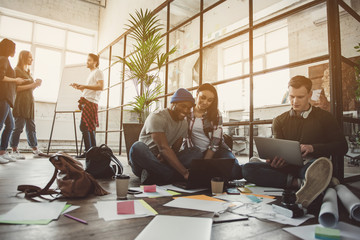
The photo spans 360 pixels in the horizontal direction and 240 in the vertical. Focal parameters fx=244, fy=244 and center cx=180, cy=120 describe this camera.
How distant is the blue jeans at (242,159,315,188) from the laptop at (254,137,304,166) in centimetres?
9

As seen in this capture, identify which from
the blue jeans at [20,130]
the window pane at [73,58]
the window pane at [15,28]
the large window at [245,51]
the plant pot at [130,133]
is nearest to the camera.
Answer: the plant pot at [130,133]

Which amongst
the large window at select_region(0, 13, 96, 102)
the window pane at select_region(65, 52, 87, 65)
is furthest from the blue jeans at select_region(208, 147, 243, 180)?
the window pane at select_region(65, 52, 87, 65)

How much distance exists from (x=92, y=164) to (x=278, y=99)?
5.03 m

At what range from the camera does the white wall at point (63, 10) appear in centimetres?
553

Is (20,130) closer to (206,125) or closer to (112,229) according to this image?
(206,125)

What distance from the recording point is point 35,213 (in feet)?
3.06

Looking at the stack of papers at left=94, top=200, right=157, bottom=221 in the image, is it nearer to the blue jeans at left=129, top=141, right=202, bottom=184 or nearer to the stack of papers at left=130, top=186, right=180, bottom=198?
the stack of papers at left=130, top=186, right=180, bottom=198

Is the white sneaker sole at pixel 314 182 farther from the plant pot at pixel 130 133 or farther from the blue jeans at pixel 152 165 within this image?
the plant pot at pixel 130 133

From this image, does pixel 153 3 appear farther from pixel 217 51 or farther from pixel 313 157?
pixel 313 157

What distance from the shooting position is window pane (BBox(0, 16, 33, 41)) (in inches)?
217

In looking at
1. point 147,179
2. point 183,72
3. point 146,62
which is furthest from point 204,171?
point 183,72

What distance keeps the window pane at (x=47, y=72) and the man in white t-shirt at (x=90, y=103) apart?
9.30ft

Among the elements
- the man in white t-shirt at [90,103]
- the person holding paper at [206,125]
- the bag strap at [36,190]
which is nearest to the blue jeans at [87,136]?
the man in white t-shirt at [90,103]

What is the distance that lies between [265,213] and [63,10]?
264 inches
